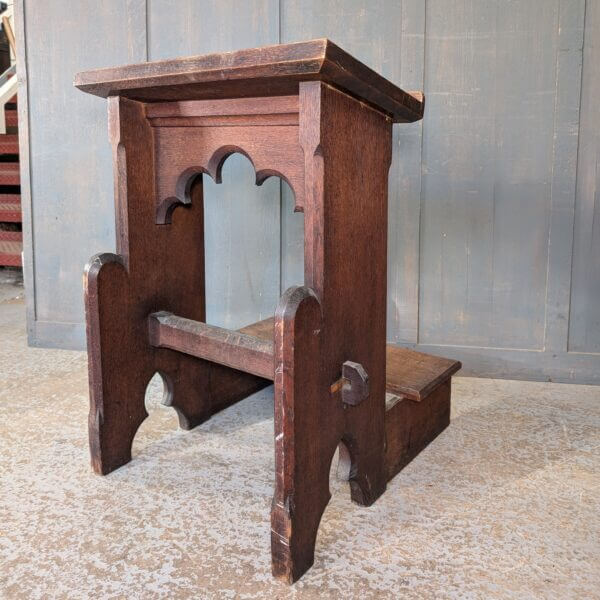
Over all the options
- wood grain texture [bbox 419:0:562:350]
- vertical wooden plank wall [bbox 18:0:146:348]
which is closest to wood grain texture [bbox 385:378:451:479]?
wood grain texture [bbox 419:0:562:350]

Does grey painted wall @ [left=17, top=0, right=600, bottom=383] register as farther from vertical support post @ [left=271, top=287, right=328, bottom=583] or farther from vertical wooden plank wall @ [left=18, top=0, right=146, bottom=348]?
vertical support post @ [left=271, top=287, right=328, bottom=583]

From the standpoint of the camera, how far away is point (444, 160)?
247cm

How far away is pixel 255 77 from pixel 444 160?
1.42 m

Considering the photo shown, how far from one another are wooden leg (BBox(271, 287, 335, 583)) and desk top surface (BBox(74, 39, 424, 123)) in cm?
40

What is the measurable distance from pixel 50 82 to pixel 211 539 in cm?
219

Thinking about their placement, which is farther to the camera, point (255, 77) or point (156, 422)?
point (156, 422)

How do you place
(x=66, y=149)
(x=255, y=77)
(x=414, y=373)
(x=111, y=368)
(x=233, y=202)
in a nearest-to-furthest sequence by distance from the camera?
1. (x=255, y=77)
2. (x=111, y=368)
3. (x=414, y=373)
4. (x=233, y=202)
5. (x=66, y=149)

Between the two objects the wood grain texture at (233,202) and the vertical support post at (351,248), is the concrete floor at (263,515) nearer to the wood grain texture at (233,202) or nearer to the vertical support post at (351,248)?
the vertical support post at (351,248)

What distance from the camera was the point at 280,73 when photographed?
1.16m

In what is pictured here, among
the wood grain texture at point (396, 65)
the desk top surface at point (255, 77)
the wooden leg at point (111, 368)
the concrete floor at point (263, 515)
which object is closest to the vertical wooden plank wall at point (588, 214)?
the concrete floor at point (263, 515)

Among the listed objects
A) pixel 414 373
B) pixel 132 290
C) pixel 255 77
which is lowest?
pixel 414 373

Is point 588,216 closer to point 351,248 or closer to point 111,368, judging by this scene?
point 351,248

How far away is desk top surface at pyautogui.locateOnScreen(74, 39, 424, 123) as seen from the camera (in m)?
1.13

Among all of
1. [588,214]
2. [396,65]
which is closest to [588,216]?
[588,214]
